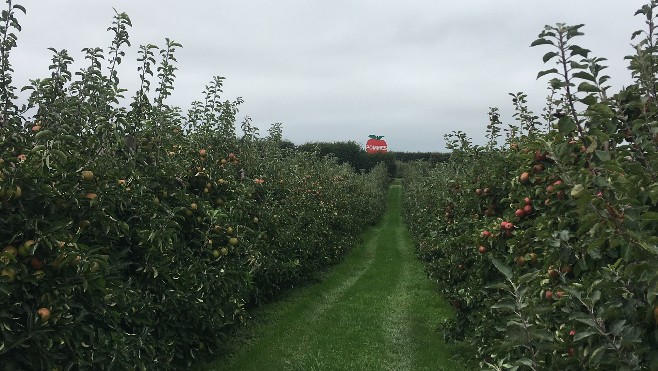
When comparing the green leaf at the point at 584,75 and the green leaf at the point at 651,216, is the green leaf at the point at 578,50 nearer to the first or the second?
the green leaf at the point at 584,75

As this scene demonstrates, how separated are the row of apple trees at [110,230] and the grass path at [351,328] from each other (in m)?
1.28

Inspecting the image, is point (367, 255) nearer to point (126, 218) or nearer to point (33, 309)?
point (126, 218)

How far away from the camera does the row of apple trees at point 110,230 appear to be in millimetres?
2844

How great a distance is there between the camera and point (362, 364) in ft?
19.8

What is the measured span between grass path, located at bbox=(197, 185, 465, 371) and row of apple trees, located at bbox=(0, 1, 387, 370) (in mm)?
1278

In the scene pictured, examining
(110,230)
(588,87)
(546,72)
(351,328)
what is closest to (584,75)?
(588,87)

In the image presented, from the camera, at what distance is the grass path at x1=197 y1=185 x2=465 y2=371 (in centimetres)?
614

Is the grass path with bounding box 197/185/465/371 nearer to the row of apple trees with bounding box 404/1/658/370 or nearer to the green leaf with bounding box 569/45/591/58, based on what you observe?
the row of apple trees with bounding box 404/1/658/370

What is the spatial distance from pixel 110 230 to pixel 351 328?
4.90m

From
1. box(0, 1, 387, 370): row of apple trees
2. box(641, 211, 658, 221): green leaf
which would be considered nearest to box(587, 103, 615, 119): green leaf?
box(641, 211, 658, 221): green leaf

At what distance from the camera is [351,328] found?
7.74 metres

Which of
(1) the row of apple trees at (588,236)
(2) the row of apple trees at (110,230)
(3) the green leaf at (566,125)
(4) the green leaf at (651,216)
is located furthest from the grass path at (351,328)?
(4) the green leaf at (651,216)

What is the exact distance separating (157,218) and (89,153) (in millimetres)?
743

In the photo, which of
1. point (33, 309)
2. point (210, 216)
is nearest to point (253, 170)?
point (210, 216)
